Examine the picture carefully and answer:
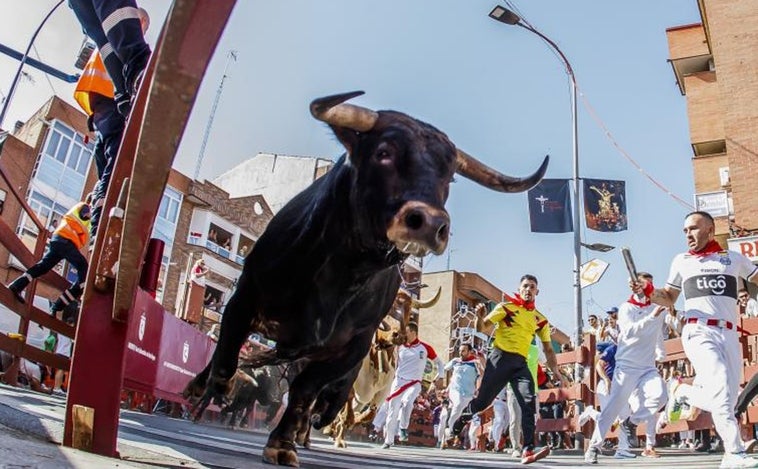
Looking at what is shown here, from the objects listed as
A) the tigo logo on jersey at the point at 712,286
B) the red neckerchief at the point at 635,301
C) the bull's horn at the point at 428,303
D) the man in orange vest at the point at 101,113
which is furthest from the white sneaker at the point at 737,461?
the man in orange vest at the point at 101,113

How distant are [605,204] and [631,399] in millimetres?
7687

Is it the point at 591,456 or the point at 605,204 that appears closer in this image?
the point at 591,456

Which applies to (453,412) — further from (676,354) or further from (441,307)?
(441,307)

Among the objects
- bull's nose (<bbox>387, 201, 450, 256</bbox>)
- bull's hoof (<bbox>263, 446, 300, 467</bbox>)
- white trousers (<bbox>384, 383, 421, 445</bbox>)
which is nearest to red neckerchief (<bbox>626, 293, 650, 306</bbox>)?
white trousers (<bbox>384, 383, 421, 445</bbox>)

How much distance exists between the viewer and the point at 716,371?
21.5ft

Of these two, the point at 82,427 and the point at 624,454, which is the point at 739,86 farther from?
the point at 82,427

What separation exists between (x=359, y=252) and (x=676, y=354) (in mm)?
9601

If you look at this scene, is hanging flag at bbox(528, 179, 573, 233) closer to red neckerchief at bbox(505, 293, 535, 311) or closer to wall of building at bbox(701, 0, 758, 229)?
red neckerchief at bbox(505, 293, 535, 311)

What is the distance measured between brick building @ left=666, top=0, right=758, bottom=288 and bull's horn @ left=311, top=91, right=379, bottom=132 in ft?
57.0

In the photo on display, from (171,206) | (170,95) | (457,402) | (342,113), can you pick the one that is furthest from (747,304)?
(171,206)

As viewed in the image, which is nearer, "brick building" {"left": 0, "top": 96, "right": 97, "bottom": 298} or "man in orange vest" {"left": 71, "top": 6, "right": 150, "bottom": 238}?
"man in orange vest" {"left": 71, "top": 6, "right": 150, "bottom": 238}

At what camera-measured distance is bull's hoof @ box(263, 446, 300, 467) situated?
404 centimetres

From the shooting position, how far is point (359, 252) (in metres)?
4.04

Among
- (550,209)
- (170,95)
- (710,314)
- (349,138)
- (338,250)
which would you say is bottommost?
(170,95)
